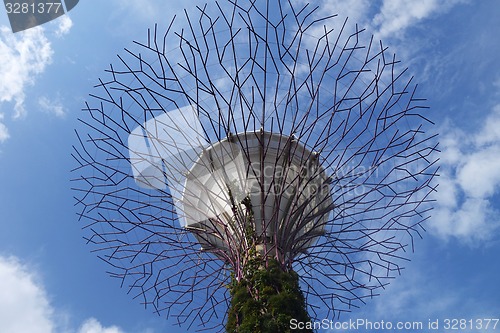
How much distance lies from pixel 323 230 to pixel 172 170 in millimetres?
5014

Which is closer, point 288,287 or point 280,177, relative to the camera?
point 288,287

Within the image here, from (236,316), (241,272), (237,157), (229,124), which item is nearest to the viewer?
(236,316)

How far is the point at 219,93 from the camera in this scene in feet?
45.9

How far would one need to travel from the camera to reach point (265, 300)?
36.4 feet

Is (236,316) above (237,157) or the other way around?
the other way around

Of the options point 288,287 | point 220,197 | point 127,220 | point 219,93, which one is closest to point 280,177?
point 220,197

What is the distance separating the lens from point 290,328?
10258mm

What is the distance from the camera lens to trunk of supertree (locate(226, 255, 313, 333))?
10.4 meters

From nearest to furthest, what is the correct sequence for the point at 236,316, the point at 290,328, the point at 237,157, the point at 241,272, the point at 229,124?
the point at 290,328 < the point at 236,316 < the point at 241,272 < the point at 229,124 < the point at 237,157

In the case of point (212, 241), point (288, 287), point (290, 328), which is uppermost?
point (212, 241)

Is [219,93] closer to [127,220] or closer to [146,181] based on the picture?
[146,181]

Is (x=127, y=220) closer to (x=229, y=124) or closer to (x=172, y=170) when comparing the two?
(x=172, y=170)

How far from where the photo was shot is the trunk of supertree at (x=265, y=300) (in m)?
10.4

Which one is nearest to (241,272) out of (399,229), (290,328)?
(290,328)
